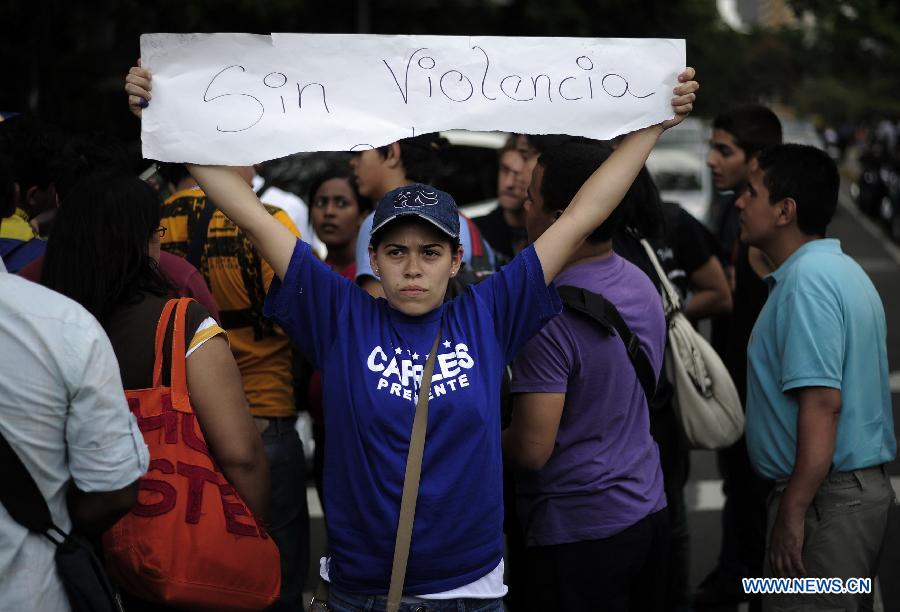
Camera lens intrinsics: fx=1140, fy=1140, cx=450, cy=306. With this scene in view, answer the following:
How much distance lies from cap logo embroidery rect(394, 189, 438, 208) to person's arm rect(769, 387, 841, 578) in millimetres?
1319

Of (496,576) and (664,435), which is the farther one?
(664,435)

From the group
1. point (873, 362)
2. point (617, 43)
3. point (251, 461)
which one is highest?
point (617, 43)

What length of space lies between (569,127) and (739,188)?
8.26ft

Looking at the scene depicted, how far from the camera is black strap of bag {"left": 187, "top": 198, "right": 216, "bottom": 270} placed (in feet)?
12.8

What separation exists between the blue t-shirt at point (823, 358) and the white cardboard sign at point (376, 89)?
78 centimetres

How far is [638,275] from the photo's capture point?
135 inches

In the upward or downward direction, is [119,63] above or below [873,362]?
above

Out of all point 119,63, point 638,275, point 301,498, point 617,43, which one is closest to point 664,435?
point 638,275

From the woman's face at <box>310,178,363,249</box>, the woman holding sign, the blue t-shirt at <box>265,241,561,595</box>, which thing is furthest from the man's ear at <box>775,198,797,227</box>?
the woman's face at <box>310,178,363,249</box>

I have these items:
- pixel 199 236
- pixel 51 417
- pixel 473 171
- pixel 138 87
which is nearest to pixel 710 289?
pixel 199 236

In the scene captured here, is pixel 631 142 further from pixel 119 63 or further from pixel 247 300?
pixel 119 63

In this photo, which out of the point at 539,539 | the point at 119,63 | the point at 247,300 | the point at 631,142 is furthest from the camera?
the point at 119,63

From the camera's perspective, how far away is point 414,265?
2.78 meters

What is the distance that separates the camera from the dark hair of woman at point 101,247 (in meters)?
2.88
